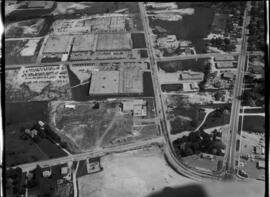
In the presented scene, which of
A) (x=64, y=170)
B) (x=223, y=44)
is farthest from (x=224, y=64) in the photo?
(x=64, y=170)

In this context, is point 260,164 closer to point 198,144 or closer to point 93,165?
point 198,144

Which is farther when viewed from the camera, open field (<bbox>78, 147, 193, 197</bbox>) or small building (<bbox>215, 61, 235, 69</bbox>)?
small building (<bbox>215, 61, 235, 69</bbox>)

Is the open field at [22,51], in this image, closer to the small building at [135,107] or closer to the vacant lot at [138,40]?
the vacant lot at [138,40]

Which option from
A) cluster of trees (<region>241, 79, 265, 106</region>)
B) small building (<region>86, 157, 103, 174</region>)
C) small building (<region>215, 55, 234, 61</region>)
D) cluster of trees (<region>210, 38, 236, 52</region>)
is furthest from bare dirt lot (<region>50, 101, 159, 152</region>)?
cluster of trees (<region>210, 38, 236, 52</region>)

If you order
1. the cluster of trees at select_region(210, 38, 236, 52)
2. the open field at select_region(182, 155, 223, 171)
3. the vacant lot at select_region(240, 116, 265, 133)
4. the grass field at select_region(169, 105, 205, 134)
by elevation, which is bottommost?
the open field at select_region(182, 155, 223, 171)

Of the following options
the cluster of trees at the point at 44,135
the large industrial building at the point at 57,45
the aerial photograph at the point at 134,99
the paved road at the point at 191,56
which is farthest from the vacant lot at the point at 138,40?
the cluster of trees at the point at 44,135

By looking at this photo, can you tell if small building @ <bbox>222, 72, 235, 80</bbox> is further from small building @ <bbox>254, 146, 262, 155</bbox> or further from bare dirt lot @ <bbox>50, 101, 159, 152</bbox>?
bare dirt lot @ <bbox>50, 101, 159, 152</bbox>

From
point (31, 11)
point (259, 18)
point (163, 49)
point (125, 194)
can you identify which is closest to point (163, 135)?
point (125, 194)

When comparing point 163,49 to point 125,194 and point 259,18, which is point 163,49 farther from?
point 125,194
